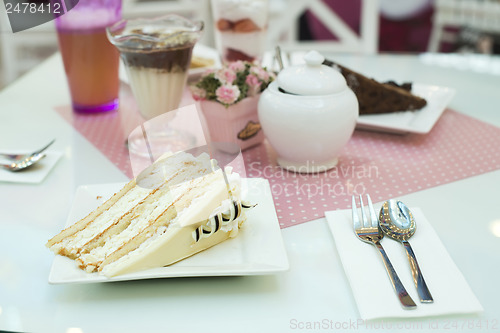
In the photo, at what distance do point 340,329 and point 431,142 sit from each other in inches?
25.8

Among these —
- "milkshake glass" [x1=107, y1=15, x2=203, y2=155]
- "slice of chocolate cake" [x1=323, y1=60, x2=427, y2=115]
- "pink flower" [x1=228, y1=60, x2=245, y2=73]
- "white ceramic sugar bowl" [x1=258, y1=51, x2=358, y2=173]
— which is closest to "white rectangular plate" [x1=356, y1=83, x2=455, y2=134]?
"slice of chocolate cake" [x1=323, y1=60, x2=427, y2=115]

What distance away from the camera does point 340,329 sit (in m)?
0.58

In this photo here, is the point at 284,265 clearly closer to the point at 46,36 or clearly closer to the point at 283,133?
the point at 283,133

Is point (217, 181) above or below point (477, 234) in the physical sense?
above

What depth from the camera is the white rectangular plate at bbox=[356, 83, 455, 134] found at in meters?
1.11

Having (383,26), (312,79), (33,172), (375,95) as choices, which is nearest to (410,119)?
(375,95)

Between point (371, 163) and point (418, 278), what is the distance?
42 centimetres

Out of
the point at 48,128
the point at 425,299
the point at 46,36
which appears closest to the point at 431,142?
the point at 425,299

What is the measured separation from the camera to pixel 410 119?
1.17 m

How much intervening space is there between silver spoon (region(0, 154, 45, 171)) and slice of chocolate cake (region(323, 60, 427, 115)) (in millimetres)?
656

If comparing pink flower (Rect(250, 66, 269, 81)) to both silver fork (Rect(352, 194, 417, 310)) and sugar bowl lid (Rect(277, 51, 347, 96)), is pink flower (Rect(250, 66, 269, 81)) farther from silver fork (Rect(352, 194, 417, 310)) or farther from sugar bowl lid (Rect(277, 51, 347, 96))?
silver fork (Rect(352, 194, 417, 310))

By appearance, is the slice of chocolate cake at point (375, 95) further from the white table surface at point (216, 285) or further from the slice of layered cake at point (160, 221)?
the slice of layered cake at point (160, 221)

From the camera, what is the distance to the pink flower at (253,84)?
3.39 ft

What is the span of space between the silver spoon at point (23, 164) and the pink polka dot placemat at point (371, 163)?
142 millimetres
